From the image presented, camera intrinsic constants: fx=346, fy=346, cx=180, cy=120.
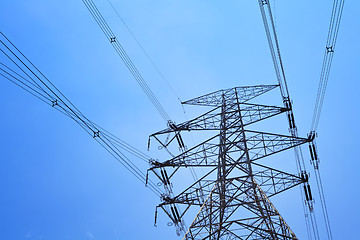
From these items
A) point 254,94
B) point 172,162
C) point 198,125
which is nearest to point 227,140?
point 198,125

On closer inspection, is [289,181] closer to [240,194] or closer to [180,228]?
[240,194]

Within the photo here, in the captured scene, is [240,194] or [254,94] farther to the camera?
[254,94]

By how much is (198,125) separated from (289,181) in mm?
6130

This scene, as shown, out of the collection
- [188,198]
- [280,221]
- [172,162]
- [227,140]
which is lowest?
[280,221]

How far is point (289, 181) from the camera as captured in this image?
56.4 feet

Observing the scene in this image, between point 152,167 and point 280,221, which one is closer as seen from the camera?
point 280,221

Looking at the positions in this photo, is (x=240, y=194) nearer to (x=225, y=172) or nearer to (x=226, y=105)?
(x=225, y=172)

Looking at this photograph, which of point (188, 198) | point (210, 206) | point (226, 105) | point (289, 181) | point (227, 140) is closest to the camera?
point (210, 206)

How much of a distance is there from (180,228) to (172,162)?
4428 mm

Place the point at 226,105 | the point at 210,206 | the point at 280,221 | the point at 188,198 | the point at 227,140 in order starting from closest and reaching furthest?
the point at 280,221 → the point at 210,206 → the point at 188,198 → the point at 227,140 → the point at 226,105

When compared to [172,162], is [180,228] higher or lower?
lower

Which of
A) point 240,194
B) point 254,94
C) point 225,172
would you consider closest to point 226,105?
point 254,94

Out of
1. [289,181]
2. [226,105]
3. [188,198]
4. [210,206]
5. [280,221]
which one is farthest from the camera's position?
[226,105]

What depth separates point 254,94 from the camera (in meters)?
23.3
